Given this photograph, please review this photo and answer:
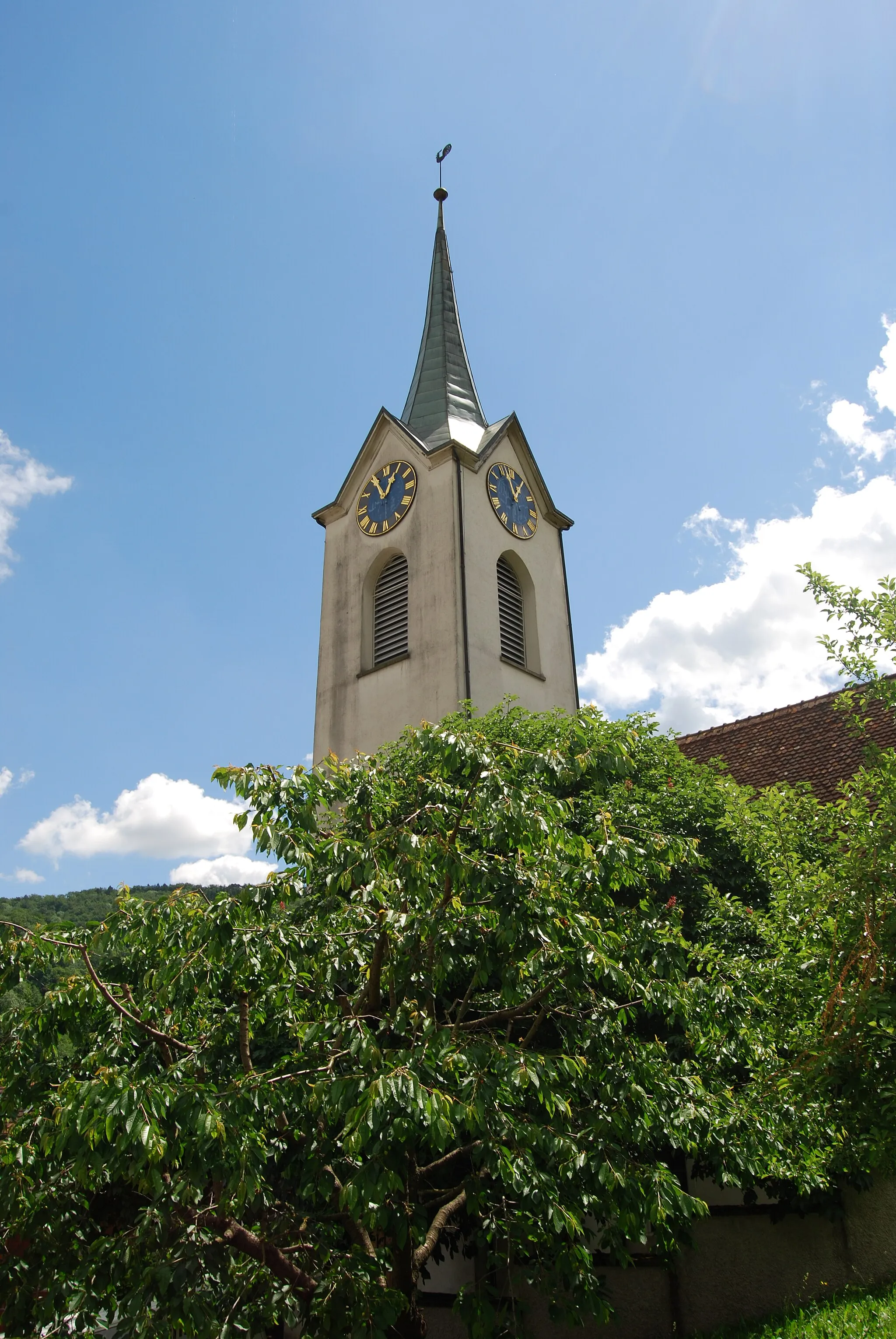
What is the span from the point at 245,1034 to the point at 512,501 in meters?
18.7

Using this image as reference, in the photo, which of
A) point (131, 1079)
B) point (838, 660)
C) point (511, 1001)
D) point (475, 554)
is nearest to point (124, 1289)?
point (131, 1079)

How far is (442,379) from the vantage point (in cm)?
2609

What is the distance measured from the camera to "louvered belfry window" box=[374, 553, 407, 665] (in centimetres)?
2155

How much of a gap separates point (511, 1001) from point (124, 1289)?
8.99 feet

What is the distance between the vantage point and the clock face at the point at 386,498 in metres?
23.0

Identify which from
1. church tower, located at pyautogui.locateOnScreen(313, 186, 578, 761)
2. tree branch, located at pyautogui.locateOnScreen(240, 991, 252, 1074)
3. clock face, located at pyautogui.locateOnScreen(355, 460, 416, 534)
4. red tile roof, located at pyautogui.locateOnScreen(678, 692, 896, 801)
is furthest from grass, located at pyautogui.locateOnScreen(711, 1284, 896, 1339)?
clock face, located at pyautogui.locateOnScreen(355, 460, 416, 534)

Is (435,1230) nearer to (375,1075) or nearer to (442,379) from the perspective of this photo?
(375,1075)

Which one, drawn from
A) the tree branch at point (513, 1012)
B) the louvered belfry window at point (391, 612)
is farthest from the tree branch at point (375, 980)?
the louvered belfry window at point (391, 612)

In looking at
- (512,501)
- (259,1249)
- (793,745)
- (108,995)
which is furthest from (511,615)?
(259,1249)

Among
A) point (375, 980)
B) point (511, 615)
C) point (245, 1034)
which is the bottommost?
point (245, 1034)

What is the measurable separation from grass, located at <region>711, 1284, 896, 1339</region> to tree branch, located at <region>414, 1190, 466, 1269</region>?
10.8 ft

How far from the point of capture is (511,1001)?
6430mm

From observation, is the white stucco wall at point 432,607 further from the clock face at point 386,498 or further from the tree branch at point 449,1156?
the tree branch at point 449,1156

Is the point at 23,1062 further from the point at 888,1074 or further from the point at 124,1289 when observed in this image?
the point at 888,1074
